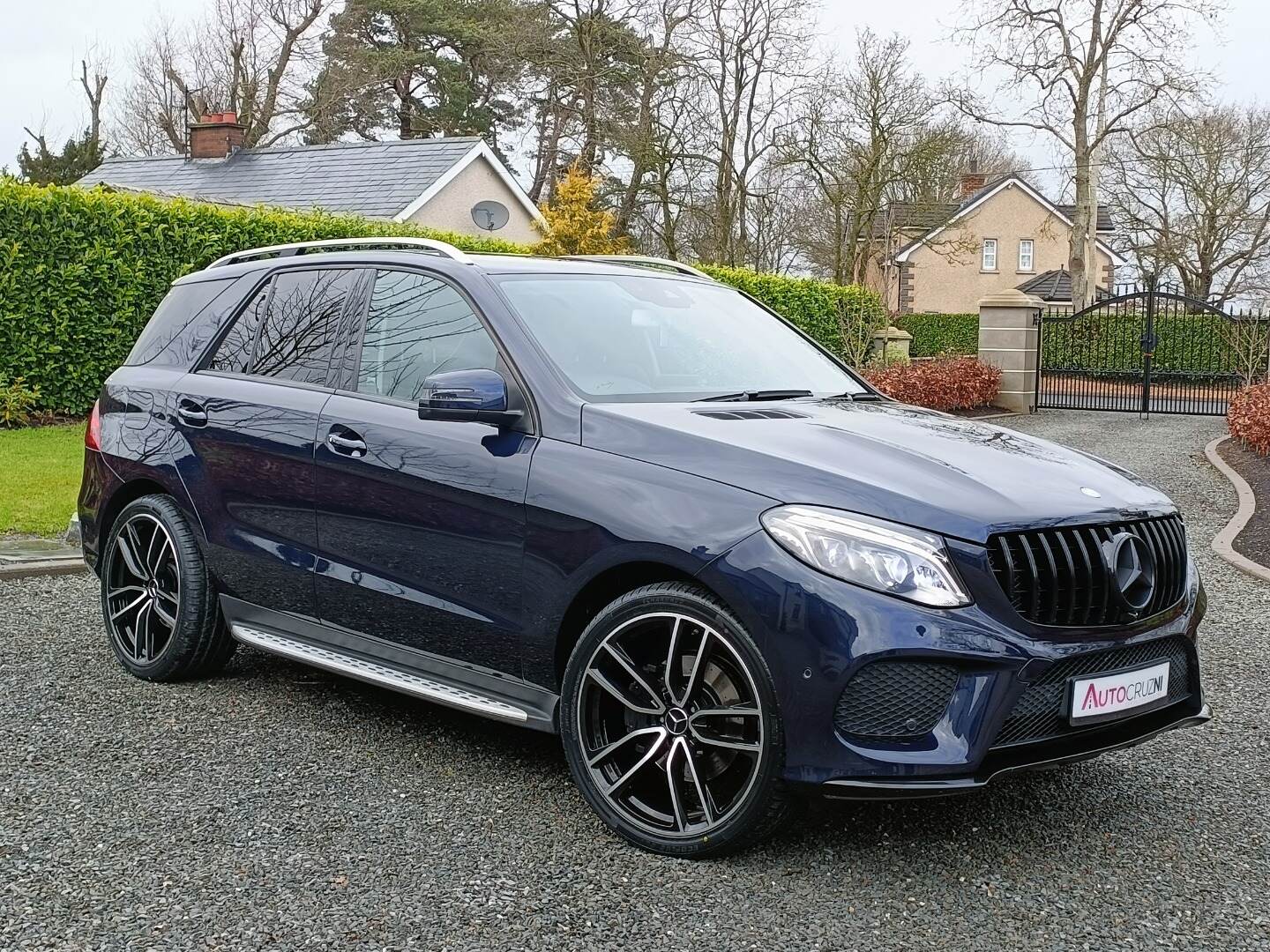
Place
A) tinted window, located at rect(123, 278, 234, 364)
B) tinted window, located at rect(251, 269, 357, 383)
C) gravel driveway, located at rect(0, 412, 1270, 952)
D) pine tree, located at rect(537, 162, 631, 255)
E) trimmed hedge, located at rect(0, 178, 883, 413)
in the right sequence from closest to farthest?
Answer: gravel driveway, located at rect(0, 412, 1270, 952)
tinted window, located at rect(251, 269, 357, 383)
tinted window, located at rect(123, 278, 234, 364)
trimmed hedge, located at rect(0, 178, 883, 413)
pine tree, located at rect(537, 162, 631, 255)

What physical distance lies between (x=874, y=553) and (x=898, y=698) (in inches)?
14.8

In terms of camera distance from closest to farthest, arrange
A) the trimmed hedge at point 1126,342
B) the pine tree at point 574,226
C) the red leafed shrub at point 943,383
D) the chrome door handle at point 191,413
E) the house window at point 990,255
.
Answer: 1. the chrome door handle at point 191,413
2. the pine tree at point 574,226
3. the red leafed shrub at point 943,383
4. the trimmed hedge at point 1126,342
5. the house window at point 990,255

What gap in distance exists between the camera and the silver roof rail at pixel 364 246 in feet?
15.5

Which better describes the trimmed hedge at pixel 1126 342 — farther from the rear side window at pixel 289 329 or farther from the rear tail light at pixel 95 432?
the rear tail light at pixel 95 432

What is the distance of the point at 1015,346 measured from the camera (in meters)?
21.8

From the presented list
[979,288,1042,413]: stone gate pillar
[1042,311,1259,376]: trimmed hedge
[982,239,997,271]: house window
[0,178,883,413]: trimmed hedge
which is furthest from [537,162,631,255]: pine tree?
[982,239,997,271]: house window

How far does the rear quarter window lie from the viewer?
18.2 feet

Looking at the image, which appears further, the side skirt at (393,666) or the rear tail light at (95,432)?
the rear tail light at (95,432)

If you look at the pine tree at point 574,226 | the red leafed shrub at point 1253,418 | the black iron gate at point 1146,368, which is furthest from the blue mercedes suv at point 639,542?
the black iron gate at point 1146,368

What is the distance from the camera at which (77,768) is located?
4.38m

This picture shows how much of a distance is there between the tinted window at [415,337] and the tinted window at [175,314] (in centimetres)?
120

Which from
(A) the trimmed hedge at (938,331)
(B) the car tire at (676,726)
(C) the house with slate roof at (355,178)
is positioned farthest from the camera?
(A) the trimmed hedge at (938,331)

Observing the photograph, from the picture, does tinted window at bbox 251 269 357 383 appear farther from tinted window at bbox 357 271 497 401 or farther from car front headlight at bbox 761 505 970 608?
car front headlight at bbox 761 505 970 608

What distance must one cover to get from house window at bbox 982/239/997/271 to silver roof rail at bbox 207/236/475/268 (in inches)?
2135
